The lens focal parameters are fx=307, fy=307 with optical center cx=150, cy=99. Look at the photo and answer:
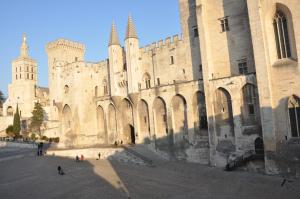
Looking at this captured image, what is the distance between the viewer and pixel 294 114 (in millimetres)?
23719

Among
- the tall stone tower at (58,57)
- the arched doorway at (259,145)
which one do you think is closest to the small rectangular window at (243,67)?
the arched doorway at (259,145)

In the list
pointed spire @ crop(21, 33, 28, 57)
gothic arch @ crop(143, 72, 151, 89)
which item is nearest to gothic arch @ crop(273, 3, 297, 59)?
gothic arch @ crop(143, 72, 151, 89)

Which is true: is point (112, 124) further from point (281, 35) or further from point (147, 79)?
point (281, 35)

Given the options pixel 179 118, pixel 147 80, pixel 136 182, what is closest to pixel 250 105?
pixel 179 118

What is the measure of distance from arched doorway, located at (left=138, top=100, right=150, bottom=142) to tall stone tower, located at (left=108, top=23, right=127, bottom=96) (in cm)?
369

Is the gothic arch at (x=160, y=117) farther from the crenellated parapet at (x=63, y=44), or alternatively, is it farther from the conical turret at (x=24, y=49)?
the conical turret at (x=24, y=49)

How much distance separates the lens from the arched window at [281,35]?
24.7m

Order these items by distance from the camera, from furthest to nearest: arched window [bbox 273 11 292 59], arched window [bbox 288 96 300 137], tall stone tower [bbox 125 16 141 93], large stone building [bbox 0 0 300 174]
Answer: tall stone tower [bbox 125 16 141 93] → arched window [bbox 273 11 292 59] → large stone building [bbox 0 0 300 174] → arched window [bbox 288 96 300 137]

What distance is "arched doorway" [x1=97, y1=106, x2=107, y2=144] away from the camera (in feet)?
136

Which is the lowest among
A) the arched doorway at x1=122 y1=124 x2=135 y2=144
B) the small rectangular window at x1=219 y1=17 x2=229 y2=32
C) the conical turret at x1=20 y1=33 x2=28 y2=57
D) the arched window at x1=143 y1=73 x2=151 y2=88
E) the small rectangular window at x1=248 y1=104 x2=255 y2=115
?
the arched doorway at x1=122 y1=124 x2=135 y2=144

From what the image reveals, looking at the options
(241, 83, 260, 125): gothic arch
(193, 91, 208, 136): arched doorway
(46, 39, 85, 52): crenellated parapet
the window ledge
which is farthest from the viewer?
(46, 39, 85, 52): crenellated parapet

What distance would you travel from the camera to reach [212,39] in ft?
102

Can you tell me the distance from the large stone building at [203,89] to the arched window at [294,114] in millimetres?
72

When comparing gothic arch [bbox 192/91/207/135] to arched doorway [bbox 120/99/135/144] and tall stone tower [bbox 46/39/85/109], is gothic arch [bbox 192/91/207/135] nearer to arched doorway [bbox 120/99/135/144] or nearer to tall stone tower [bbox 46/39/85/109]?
arched doorway [bbox 120/99/135/144]
